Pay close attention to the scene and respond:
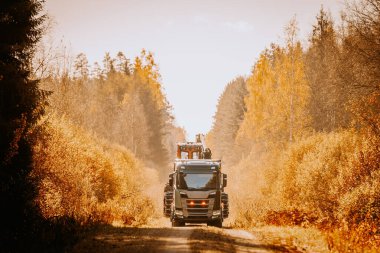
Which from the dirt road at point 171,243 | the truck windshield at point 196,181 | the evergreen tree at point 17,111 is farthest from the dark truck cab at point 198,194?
the evergreen tree at point 17,111

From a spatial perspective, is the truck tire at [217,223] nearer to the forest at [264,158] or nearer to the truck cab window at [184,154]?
the forest at [264,158]

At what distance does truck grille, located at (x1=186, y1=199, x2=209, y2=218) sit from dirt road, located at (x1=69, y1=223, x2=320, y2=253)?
509 cm

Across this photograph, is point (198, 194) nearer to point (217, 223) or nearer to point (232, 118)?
point (217, 223)

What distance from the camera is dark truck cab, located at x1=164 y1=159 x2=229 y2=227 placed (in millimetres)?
20375

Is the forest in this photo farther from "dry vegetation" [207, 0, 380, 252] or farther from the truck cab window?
the truck cab window

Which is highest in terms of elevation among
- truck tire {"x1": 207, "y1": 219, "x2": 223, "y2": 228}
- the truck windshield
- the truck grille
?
the truck windshield

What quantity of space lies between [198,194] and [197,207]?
0.61 meters

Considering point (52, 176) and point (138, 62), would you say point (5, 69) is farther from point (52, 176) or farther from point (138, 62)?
point (138, 62)

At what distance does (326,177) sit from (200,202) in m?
6.77

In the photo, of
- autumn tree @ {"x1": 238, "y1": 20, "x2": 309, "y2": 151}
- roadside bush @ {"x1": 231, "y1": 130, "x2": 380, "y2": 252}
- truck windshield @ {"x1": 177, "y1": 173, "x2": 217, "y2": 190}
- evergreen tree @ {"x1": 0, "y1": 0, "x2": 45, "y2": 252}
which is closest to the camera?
evergreen tree @ {"x1": 0, "y1": 0, "x2": 45, "y2": 252}

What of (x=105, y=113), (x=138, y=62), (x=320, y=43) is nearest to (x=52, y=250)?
(x=320, y=43)

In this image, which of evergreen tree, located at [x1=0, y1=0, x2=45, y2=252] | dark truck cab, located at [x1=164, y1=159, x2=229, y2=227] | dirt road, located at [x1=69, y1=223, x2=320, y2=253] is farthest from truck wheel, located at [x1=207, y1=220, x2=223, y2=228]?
evergreen tree, located at [x1=0, y1=0, x2=45, y2=252]

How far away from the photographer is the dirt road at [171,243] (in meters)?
11.6

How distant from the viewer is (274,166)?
31.9 m
